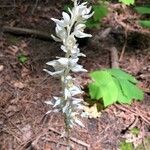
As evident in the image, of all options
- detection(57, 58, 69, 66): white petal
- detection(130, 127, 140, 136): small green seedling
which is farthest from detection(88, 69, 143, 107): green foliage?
detection(57, 58, 69, 66): white petal

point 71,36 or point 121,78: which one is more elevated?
point 71,36

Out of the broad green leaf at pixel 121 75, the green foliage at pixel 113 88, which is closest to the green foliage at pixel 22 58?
the green foliage at pixel 113 88

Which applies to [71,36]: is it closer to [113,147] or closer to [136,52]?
[113,147]

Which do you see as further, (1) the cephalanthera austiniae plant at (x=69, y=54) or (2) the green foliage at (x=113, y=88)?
(2) the green foliage at (x=113, y=88)

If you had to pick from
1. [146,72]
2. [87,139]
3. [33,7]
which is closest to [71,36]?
[87,139]

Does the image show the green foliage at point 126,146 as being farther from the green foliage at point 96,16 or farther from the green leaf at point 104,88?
the green foliage at point 96,16
